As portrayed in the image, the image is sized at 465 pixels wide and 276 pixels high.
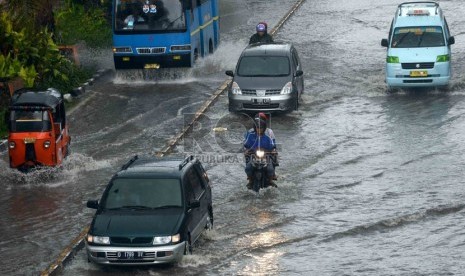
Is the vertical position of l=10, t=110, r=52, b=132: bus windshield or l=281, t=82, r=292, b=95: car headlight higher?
l=10, t=110, r=52, b=132: bus windshield

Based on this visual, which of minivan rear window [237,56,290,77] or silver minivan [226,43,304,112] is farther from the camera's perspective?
minivan rear window [237,56,290,77]

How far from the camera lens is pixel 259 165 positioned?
23.4 m

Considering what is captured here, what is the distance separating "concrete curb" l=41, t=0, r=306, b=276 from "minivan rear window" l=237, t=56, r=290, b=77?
153cm

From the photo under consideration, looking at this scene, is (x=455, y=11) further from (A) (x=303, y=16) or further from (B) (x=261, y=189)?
(B) (x=261, y=189)

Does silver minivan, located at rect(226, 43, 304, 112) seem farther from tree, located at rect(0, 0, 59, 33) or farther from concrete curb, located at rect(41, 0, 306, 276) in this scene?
tree, located at rect(0, 0, 59, 33)

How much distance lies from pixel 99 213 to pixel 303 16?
32933 mm

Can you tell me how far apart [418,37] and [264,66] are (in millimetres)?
5198

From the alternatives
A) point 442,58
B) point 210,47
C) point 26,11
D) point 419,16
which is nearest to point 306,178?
point 442,58

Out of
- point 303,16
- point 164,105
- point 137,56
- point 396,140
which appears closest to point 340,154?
point 396,140

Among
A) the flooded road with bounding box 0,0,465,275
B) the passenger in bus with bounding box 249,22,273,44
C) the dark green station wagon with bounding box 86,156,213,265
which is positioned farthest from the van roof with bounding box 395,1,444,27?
the dark green station wagon with bounding box 86,156,213,265

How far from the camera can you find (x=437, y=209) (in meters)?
22.4

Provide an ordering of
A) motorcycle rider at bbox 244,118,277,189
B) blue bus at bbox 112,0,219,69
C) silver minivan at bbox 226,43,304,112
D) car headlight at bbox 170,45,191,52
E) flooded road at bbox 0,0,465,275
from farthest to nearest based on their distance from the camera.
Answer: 1. car headlight at bbox 170,45,191,52
2. blue bus at bbox 112,0,219,69
3. silver minivan at bbox 226,43,304,112
4. motorcycle rider at bbox 244,118,277,189
5. flooded road at bbox 0,0,465,275

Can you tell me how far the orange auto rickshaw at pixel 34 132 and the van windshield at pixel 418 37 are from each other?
12189 mm

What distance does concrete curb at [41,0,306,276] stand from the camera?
1920 cm
